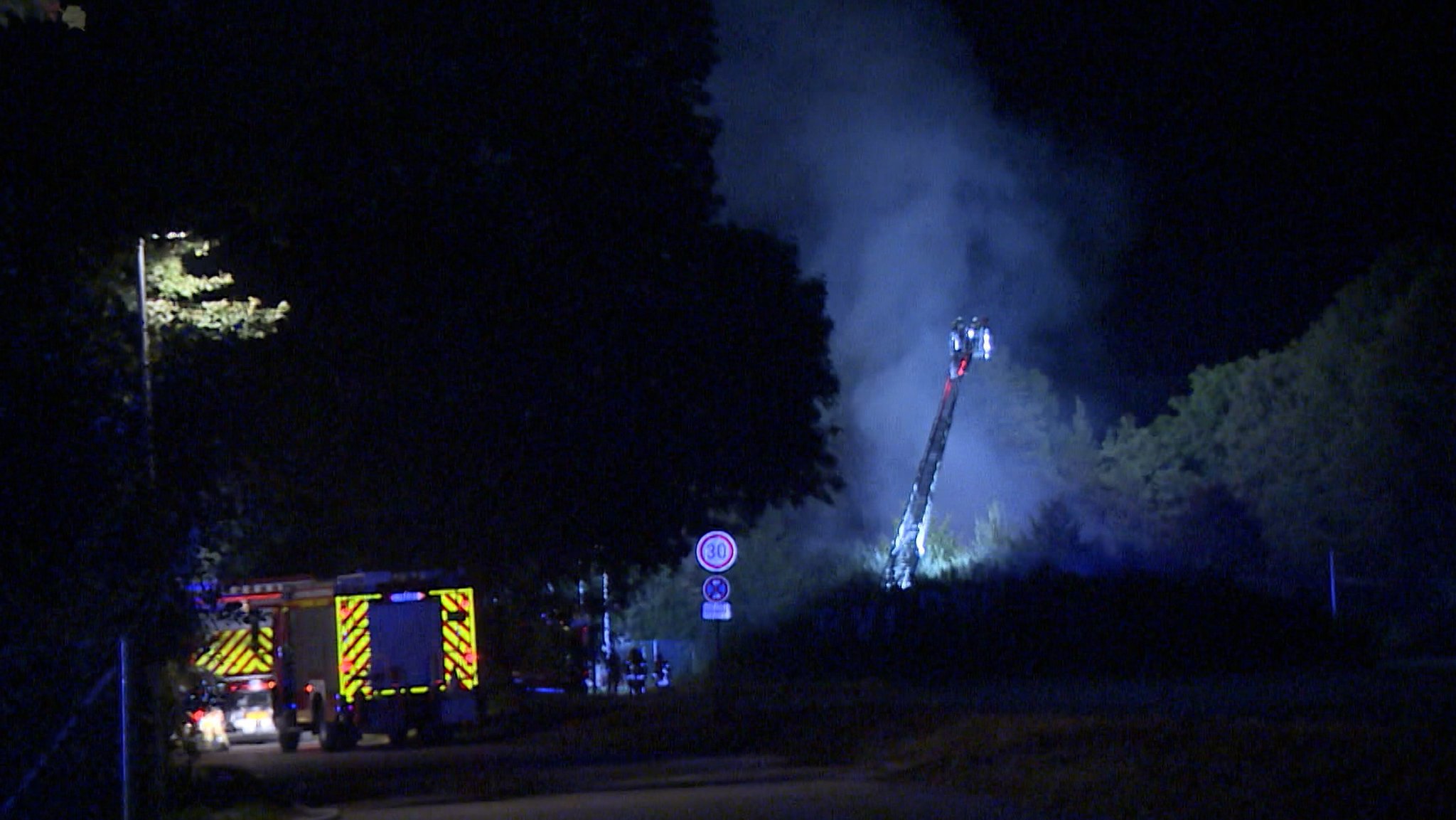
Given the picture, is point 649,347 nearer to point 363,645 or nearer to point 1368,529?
point 363,645

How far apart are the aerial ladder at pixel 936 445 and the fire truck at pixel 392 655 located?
2547cm

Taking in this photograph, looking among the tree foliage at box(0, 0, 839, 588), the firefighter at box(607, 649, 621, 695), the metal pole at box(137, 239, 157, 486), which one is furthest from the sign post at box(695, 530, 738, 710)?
the firefighter at box(607, 649, 621, 695)

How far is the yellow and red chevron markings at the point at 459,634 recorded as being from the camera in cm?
3186

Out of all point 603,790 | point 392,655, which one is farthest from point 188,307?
point 392,655

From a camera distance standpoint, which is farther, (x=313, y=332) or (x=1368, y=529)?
(x=1368, y=529)

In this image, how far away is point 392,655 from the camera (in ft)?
104

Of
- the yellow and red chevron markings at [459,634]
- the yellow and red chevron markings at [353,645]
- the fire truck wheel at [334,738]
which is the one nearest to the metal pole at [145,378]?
the yellow and red chevron markings at [353,645]

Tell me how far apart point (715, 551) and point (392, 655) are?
8036 millimetres

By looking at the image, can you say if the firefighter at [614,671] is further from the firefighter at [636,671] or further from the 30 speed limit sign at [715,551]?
the 30 speed limit sign at [715,551]

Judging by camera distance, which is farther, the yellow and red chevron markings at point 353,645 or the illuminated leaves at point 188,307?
the yellow and red chevron markings at point 353,645

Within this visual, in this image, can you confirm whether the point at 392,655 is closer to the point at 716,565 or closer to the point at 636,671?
the point at 716,565

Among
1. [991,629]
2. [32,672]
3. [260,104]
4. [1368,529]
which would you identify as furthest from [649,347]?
[1368,529]

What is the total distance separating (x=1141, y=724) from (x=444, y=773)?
393 inches

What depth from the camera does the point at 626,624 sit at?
69000 millimetres
